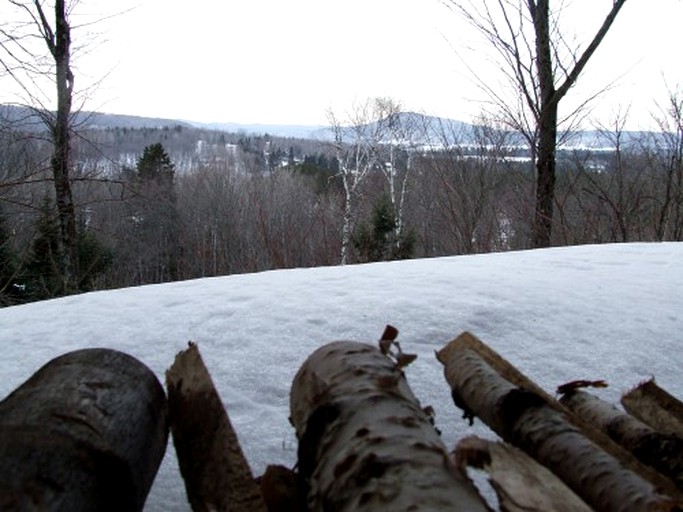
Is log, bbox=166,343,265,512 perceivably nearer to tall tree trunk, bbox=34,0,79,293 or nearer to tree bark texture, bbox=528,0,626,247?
tree bark texture, bbox=528,0,626,247

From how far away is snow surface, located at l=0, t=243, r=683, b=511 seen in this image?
7.54ft

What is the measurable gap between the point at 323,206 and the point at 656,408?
1224cm

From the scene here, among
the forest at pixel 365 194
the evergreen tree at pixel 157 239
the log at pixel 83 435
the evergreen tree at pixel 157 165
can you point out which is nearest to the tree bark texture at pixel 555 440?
the log at pixel 83 435

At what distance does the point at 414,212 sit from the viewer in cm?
3441

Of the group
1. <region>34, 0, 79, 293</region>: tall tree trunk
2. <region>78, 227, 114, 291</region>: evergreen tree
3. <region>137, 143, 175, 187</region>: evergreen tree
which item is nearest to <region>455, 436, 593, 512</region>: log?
<region>34, 0, 79, 293</region>: tall tree trunk

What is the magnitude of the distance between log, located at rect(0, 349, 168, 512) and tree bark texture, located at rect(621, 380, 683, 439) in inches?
54.7

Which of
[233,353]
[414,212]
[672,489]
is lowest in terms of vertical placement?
[414,212]

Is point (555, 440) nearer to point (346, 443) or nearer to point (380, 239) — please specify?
point (346, 443)

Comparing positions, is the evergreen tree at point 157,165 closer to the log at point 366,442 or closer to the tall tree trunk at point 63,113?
the tall tree trunk at point 63,113

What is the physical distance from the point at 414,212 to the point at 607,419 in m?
33.0

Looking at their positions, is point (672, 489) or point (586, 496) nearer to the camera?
point (586, 496)

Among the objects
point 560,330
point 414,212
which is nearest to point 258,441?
point 560,330

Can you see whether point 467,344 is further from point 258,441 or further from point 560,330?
point 560,330

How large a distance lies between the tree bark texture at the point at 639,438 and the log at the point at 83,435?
122 centimetres
